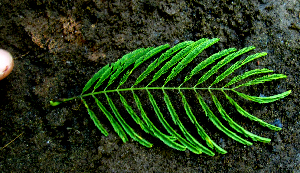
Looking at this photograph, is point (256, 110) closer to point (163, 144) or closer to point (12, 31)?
point (163, 144)

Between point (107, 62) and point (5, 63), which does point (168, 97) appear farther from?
point (5, 63)

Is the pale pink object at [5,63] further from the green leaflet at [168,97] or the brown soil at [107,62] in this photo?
the green leaflet at [168,97]

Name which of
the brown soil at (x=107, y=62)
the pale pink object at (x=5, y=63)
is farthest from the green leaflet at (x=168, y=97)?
the pale pink object at (x=5, y=63)

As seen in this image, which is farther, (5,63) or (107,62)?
→ (107,62)

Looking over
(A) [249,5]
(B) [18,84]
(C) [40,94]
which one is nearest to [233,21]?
(A) [249,5]

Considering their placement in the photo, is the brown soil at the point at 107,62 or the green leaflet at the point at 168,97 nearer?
the green leaflet at the point at 168,97

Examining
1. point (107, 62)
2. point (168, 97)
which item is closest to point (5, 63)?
point (107, 62)
